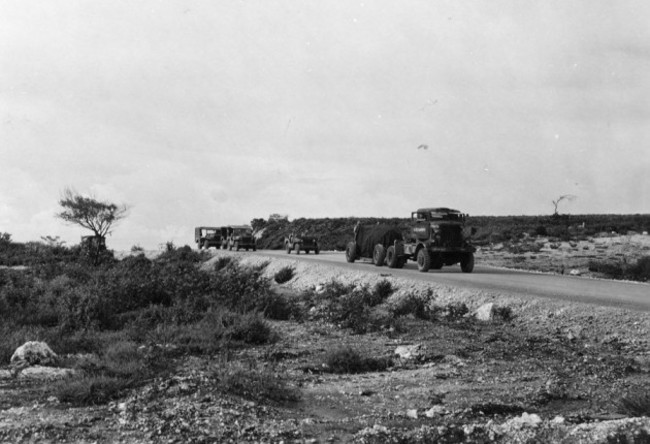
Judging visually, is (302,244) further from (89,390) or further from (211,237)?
(89,390)

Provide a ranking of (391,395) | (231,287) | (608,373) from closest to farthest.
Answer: (391,395) → (608,373) → (231,287)

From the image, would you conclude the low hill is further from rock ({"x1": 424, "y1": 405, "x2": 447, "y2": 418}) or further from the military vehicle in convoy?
rock ({"x1": 424, "y1": 405, "x2": 447, "y2": 418})

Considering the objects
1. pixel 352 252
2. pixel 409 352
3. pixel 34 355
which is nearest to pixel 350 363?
pixel 409 352

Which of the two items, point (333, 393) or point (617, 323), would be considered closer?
point (333, 393)

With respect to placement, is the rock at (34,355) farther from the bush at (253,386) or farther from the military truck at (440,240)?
the military truck at (440,240)

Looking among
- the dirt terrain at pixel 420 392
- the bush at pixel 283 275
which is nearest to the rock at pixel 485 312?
the dirt terrain at pixel 420 392

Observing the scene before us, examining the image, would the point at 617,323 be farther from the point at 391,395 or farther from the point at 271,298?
the point at 271,298

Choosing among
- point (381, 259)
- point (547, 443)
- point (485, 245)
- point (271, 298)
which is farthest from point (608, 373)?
point (485, 245)
